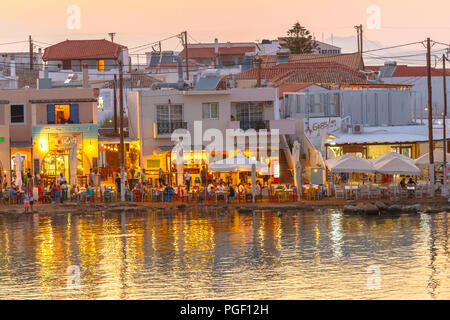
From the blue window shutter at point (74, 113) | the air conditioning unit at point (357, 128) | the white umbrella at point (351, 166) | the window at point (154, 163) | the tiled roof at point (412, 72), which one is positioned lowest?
the white umbrella at point (351, 166)

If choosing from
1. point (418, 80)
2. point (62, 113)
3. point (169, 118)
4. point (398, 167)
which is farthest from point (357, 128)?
point (418, 80)

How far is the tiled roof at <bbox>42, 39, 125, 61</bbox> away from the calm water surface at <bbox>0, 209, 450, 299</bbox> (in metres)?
51.3

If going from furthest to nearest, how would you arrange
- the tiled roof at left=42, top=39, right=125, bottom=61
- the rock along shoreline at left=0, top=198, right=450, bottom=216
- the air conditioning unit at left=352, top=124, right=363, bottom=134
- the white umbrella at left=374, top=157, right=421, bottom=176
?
the tiled roof at left=42, top=39, right=125, bottom=61 → the air conditioning unit at left=352, top=124, right=363, bottom=134 → the white umbrella at left=374, top=157, right=421, bottom=176 → the rock along shoreline at left=0, top=198, right=450, bottom=216

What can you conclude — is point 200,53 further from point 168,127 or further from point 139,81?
point 168,127

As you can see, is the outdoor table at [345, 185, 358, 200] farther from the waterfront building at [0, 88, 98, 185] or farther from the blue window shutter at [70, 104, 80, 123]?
the blue window shutter at [70, 104, 80, 123]

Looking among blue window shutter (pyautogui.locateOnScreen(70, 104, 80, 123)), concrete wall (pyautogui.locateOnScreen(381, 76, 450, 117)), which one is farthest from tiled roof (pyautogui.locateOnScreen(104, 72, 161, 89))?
blue window shutter (pyautogui.locateOnScreen(70, 104, 80, 123))

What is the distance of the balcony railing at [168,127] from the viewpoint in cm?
6034

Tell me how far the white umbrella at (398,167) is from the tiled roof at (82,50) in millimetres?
54326

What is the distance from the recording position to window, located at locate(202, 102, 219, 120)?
6150 cm

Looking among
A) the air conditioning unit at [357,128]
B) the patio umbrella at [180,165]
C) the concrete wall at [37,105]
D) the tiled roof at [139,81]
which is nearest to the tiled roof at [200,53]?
the tiled roof at [139,81]

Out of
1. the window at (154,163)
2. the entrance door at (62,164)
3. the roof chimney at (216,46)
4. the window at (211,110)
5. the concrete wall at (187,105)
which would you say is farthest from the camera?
the roof chimney at (216,46)

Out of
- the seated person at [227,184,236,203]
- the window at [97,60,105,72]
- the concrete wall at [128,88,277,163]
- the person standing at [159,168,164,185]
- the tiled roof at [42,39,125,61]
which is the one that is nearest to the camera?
the seated person at [227,184,236,203]

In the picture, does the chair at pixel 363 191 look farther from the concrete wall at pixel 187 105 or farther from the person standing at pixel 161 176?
the concrete wall at pixel 187 105

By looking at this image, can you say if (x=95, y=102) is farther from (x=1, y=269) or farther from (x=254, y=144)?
(x=1, y=269)
